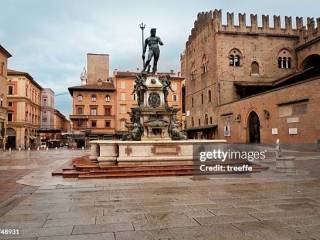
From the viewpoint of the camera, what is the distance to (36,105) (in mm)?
71438

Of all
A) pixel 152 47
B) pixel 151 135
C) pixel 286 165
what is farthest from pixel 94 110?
pixel 286 165

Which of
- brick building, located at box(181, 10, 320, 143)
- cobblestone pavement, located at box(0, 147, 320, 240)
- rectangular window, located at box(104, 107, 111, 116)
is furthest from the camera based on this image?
rectangular window, located at box(104, 107, 111, 116)

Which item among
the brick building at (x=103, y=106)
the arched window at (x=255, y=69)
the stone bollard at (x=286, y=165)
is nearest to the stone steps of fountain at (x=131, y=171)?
the stone bollard at (x=286, y=165)

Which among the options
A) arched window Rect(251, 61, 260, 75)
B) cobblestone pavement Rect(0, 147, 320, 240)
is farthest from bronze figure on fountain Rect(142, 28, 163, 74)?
arched window Rect(251, 61, 260, 75)

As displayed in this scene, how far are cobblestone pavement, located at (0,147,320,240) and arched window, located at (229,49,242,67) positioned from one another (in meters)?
34.6

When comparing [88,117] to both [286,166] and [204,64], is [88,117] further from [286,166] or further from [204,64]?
[286,166]

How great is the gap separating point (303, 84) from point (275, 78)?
18948 millimetres

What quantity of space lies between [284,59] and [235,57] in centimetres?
676

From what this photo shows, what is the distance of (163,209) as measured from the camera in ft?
21.2

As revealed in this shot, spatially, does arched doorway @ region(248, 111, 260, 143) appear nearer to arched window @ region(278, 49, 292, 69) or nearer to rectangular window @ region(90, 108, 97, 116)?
arched window @ region(278, 49, 292, 69)

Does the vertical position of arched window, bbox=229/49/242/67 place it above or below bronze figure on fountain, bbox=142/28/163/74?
above

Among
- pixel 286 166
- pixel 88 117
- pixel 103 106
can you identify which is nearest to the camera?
pixel 286 166

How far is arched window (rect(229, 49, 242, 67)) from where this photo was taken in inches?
1713

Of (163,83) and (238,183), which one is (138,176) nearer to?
(238,183)
